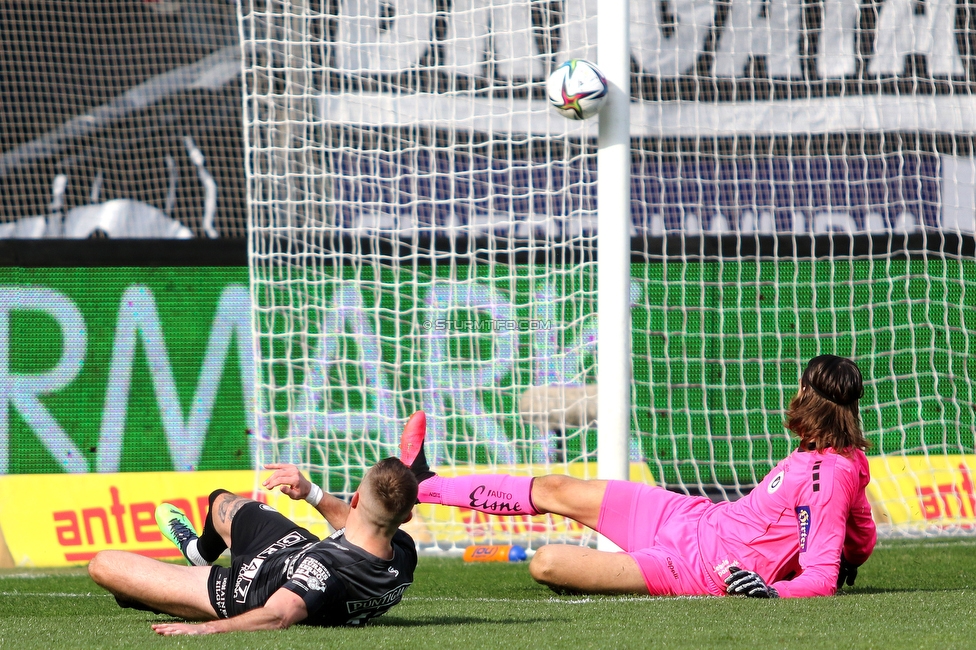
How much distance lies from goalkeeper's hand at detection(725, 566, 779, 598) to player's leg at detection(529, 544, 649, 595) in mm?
402

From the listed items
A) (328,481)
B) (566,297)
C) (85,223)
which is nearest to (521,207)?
(566,297)

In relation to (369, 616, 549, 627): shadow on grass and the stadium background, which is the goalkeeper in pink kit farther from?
the stadium background

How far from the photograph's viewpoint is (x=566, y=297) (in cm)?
654

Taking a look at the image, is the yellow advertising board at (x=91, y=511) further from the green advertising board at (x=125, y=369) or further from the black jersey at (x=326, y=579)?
the black jersey at (x=326, y=579)

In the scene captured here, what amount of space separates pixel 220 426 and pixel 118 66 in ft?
19.2

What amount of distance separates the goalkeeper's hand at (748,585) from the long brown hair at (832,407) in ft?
1.72

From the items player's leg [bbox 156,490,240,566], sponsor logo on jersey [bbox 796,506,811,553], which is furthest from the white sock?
sponsor logo on jersey [bbox 796,506,811,553]

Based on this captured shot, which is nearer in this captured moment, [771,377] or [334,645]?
[334,645]

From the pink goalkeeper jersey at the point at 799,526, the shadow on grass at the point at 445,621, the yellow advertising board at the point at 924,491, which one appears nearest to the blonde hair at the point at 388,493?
the shadow on grass at the point at 445,621

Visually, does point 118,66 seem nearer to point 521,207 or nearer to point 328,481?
point 521,207

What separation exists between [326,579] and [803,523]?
1715 mm

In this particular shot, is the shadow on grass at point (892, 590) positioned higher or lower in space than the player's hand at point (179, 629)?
lower

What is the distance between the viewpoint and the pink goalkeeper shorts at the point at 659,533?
419 centimetres

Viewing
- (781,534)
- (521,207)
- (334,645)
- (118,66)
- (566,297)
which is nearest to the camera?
(334,645)
